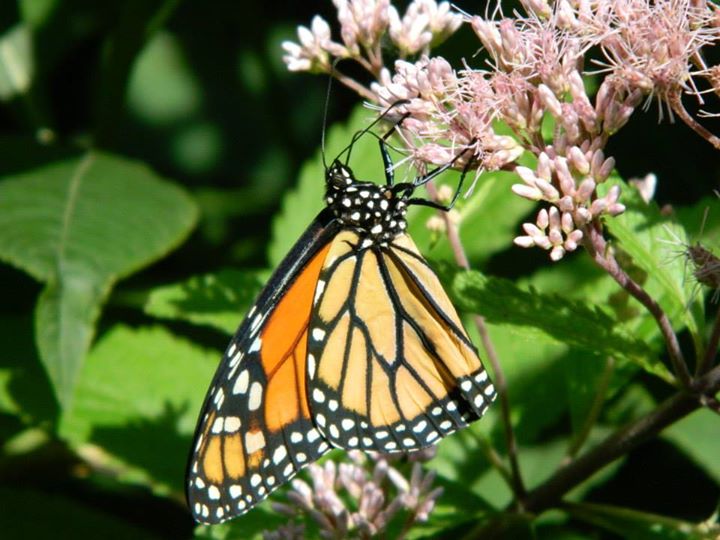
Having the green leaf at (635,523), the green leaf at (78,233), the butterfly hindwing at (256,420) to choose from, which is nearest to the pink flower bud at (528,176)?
the butterfly hindwing at (256,420)

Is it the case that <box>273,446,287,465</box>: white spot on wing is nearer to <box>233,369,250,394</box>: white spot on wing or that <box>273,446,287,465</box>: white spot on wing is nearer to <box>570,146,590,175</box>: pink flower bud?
<box>233,369,250,394</box>: white spot on wing

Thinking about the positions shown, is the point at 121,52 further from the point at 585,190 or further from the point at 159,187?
the point at 585,190

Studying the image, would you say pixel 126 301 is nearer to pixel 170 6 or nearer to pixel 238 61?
pixel 170 6

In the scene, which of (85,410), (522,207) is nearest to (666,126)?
(522,207)

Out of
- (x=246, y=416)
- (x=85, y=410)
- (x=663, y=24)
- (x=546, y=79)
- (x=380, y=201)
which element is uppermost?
(x=663, y=24)

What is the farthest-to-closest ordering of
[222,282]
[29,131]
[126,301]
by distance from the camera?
[29,131], [126,301], [222,282]

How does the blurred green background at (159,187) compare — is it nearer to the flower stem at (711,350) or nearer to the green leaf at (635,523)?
the green leaf at (635,523)
